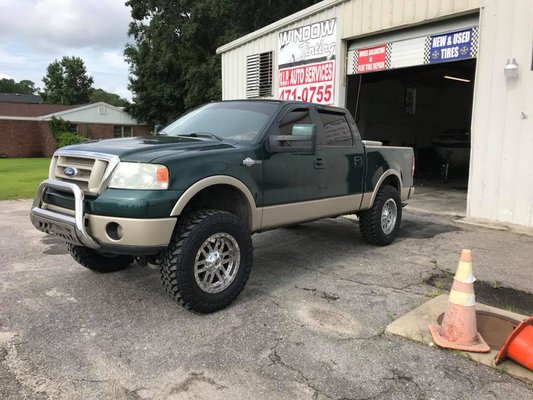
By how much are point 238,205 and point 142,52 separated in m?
34.2

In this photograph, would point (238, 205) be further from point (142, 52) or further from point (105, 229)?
point (142, 52)

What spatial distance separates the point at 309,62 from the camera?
12.1 metres

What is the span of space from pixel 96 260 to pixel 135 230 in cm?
167

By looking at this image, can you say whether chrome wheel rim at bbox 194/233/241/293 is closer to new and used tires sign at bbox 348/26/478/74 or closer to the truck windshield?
the truck windshield

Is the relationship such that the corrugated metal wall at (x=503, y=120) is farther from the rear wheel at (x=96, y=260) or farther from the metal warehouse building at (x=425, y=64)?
the rear wheel at (x=96, y=260)

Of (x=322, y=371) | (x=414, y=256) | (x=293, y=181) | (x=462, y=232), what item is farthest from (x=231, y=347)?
(x=462, y=232)

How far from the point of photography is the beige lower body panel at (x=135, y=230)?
3.68 metres

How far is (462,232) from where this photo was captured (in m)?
7.91

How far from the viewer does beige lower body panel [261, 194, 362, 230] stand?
4.88 metres

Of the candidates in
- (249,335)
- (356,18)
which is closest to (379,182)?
(249,335)

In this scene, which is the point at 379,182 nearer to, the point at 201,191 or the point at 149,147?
the point at 201,191

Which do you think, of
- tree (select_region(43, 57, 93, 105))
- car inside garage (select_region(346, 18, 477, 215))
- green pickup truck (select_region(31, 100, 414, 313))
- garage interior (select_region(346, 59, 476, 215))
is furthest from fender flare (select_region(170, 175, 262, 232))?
tree (select_region(43, 57, 93, 105))

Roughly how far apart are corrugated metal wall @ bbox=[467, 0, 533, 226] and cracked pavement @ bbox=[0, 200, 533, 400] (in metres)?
2.32

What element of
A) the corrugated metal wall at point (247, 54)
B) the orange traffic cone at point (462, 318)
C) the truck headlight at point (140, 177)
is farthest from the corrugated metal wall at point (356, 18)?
the truck headlight at point (140, 177)
